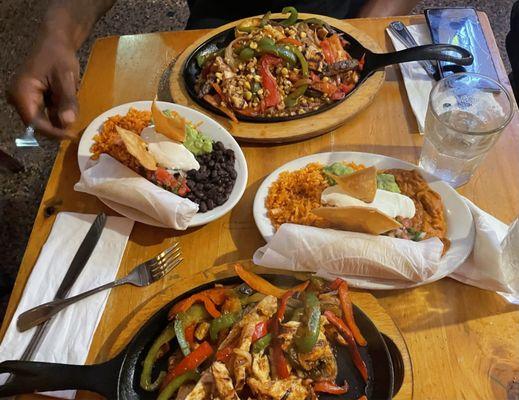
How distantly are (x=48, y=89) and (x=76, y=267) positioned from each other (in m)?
0.83

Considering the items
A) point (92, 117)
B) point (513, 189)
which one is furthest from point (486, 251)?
point (92, 117)

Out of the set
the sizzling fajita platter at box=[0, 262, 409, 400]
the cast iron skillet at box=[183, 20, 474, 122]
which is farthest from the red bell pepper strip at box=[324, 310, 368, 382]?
the cast iron skillet at box=[183, 20, 474, 122]

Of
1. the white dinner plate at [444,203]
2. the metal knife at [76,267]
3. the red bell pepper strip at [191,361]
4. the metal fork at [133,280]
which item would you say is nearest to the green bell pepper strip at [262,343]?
the red bell pepper strip at [191,361]

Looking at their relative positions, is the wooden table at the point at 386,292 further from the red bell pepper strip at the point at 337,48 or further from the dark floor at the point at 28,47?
the dark floor at the point at 28,47

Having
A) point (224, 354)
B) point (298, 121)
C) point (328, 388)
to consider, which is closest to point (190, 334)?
point (224, 354)

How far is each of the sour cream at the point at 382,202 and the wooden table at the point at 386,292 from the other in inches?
9.6

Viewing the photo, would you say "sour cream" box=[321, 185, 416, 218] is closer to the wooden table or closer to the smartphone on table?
the wooden table

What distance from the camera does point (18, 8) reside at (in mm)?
4375

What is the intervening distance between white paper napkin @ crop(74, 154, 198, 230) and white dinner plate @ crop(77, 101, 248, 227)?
3 cm

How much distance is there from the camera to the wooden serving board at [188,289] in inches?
50.4

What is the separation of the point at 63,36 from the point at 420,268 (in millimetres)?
1737

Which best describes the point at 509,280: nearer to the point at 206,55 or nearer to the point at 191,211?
the point at 191,211

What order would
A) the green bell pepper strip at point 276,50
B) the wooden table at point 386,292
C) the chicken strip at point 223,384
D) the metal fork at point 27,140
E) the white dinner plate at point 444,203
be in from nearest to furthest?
1. the chicken strip at point 223,384
2. the wooden table at point 386,292
3. the white dinner plate at point 444,203
4. the green bell pepper strip at point 276,50
5. the metal fork at point 27,140

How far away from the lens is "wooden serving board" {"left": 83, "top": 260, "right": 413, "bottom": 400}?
1.28 meters
